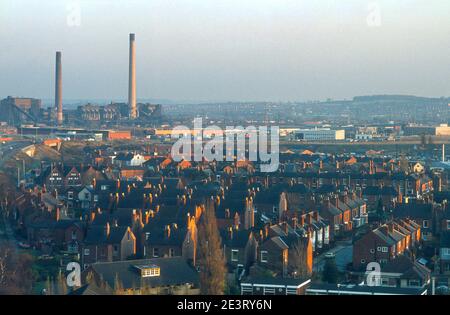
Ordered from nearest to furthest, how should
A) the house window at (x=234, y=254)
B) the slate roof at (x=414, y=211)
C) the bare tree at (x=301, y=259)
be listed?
1. the bare tree at (x=301, y=259)
2. the house window at (x=234, y=254)
3. the slate roof at (x=414, y=211)

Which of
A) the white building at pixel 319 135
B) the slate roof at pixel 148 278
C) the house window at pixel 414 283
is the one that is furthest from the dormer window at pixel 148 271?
the white building at pixel 319 135

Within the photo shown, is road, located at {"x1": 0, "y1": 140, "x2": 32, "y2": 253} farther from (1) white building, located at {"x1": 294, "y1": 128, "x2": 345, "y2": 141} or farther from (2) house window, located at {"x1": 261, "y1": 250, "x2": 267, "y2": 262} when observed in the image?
(1) white building, located at {"x1": 294, "y1": 128, "x2": 345, "y2": 141}

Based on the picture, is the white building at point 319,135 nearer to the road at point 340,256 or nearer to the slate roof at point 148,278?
the road at point 340,256

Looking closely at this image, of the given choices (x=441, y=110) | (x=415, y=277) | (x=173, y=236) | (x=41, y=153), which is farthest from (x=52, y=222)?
(x=441, y=110)

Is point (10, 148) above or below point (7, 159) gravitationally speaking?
above

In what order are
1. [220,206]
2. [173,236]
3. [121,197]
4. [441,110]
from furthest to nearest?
1. [441,110]
2. [121,197]
3. [220,206]
4. [173,236]

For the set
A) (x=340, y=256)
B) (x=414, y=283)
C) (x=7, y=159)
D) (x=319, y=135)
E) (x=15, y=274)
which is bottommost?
(x=340, y=256)

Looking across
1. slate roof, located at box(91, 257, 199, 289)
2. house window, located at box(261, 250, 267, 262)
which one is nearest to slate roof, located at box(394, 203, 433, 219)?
house window, located at box(261, 250, 267, 262)

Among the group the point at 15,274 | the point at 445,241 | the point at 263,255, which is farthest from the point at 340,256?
the point at 15,274

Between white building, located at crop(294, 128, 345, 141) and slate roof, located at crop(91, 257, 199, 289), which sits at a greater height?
white building, located at crop(294, 128, 345, 141)

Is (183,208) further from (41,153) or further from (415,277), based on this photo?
(41,153)

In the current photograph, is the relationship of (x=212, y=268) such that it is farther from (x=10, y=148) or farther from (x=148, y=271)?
(x=10, y=148)
